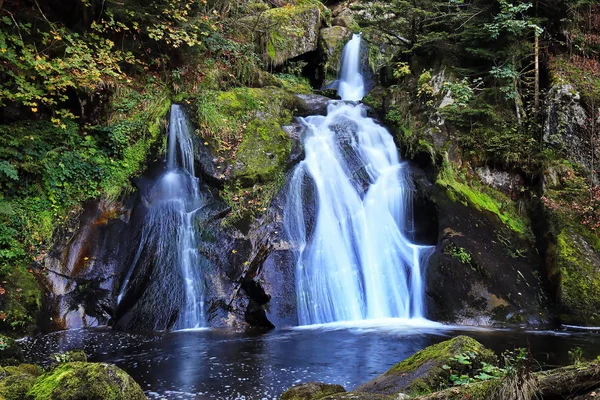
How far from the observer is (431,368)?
3988mm

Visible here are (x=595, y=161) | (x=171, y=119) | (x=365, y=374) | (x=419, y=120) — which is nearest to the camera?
(x=365, y=374)

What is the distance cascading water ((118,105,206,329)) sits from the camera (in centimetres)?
800

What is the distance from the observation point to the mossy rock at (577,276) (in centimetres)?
761

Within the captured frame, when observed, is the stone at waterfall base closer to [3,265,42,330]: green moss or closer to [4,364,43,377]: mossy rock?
[4,364,43,377]: mossy rock

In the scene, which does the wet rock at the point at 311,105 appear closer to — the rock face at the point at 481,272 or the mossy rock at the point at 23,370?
the rock face at the point at 481,272

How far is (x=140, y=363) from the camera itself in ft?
18.9

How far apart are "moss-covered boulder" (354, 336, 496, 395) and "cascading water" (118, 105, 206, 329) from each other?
181 inches

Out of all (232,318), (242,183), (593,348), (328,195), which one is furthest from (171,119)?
(593,348)

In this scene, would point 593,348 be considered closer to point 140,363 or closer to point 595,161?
point 595,161

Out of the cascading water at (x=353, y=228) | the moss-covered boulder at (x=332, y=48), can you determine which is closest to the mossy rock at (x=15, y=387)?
the cascading water at (x=353, y=228)

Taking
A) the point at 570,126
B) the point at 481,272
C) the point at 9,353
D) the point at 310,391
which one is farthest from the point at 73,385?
the point at 570,126

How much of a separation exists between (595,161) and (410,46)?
21.9ft

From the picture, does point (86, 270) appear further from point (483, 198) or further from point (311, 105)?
point (483, 198)

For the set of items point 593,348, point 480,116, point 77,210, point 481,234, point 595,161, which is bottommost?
point 593,348
